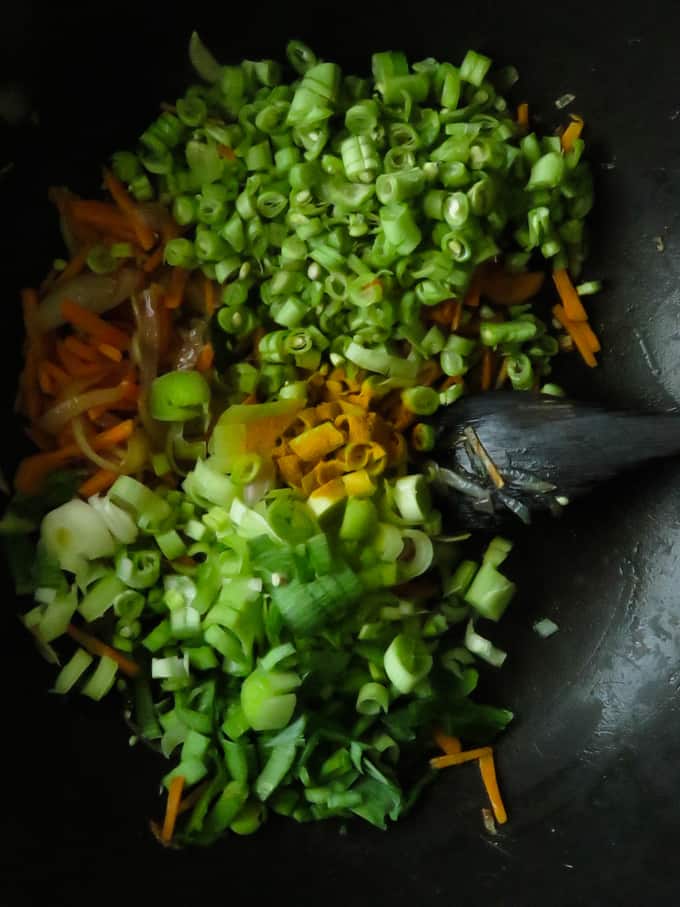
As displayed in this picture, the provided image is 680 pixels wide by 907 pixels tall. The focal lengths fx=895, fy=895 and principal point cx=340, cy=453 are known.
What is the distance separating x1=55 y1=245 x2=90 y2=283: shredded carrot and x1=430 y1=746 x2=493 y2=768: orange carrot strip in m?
1.18

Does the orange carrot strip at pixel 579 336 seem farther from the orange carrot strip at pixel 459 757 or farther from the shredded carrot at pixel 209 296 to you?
the orange carrot strip at pixel 459 757

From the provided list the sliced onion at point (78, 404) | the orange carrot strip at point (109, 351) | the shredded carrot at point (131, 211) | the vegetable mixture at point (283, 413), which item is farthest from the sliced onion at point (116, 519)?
the shredded carrot at point (131, 211)

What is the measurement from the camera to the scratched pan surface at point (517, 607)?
1.65 metres

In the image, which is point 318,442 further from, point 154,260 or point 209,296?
point 154,260

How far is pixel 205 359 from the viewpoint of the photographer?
173 cm

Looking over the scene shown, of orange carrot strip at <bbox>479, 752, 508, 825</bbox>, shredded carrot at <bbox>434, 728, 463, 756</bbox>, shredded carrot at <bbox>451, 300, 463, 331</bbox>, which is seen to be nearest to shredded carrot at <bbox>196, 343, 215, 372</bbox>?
shredded carrot at <bbox>451, 300, 463, 331</bbox>

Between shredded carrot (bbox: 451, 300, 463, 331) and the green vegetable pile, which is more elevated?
the green vegetable pile

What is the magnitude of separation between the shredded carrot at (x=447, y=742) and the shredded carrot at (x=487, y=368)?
689 mm

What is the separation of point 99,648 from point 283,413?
1.85 ft

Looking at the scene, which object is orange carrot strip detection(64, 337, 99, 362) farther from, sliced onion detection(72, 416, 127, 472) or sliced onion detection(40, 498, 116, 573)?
sliced onion detection(40, 498, 116, 573)

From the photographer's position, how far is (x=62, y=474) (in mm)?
1703

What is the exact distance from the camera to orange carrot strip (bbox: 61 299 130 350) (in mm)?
1671

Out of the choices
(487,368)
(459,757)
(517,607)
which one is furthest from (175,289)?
(459,757)

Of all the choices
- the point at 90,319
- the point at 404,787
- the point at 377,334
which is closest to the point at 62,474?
the point at 90,319
